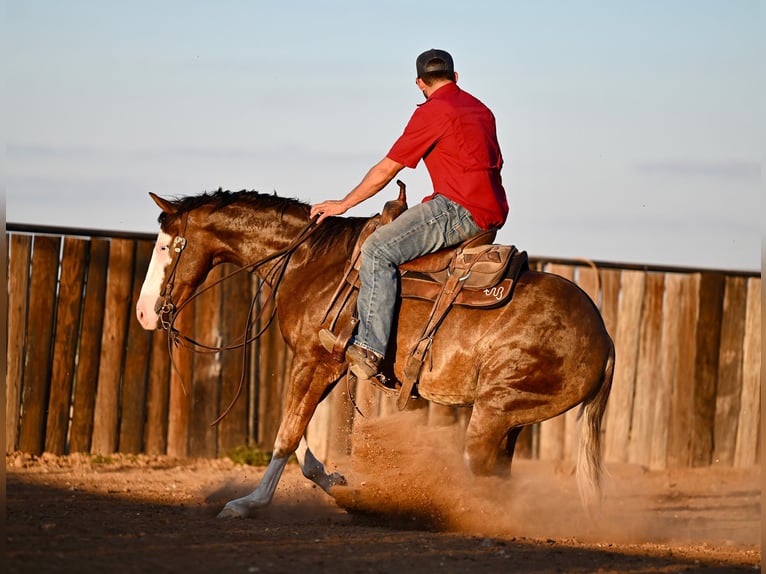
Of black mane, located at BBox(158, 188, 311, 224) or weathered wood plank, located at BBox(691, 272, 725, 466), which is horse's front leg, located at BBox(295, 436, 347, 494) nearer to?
black mane, located at BBox(158, 188, 311, 224)

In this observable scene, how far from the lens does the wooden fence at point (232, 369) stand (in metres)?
9.89

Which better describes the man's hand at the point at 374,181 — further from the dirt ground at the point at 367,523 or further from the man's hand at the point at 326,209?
Result: the dirt ground at the point at 367,523

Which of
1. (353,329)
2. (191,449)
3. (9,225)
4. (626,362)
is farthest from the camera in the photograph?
(626,362)

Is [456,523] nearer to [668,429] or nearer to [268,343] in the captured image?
[268,343]

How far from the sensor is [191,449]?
34.6 feet

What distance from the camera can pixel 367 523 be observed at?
24.1 ft

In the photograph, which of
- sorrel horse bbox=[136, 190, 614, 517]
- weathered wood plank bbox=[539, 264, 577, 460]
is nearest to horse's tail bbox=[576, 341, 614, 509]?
sorrel horse bbox=[136, 190, 614, 517]

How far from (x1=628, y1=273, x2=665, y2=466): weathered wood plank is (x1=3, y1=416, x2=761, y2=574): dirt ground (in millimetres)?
1832

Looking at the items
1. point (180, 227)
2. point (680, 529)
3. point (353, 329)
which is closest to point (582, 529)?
point (680, 529)

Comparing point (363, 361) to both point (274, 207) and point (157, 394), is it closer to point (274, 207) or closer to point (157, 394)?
point (274, 207)

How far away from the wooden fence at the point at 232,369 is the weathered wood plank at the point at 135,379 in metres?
0.01

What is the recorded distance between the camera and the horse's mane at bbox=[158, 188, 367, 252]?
753 cm

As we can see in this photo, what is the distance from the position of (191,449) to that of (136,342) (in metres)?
1.23

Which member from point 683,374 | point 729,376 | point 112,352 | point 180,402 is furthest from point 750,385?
point 112,352
